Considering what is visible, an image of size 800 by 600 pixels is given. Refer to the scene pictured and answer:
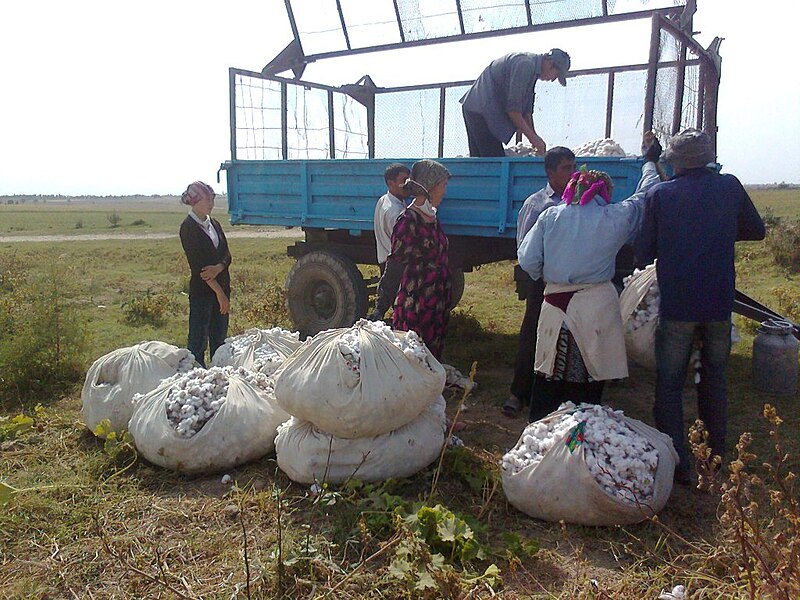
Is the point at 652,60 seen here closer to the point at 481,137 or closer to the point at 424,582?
the point at 481,137

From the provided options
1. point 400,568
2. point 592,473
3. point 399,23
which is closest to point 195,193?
point 400,568

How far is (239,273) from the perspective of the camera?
40.0ft

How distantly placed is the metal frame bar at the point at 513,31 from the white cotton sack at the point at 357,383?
133 inches

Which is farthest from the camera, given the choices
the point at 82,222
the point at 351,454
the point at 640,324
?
the point at 82,222

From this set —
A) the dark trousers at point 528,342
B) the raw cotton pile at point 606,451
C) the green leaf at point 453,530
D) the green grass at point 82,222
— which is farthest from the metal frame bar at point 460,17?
the green grass at point 82,222

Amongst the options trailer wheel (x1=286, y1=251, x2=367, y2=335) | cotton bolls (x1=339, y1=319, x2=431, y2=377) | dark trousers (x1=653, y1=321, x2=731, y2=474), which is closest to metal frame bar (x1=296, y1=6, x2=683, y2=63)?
trailer wheel (x1=286, y1=251, x2=367, y2=335)

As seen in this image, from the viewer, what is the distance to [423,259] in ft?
12.8

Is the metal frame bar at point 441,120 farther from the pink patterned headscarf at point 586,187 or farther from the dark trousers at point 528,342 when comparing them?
the pink patterned headscarf at point 586,187

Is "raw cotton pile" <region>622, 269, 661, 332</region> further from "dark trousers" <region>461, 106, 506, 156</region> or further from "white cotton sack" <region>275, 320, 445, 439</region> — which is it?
"dark trousers" <region>461, 106, 506, 156</region>

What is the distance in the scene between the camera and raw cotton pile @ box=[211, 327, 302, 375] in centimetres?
419

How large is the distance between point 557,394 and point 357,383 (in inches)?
52.1

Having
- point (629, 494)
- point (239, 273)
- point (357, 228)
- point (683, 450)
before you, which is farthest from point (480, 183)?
point (239, 273)

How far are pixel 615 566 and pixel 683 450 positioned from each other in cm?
101

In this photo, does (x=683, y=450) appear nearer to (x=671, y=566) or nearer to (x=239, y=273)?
(x=671, y=566)
